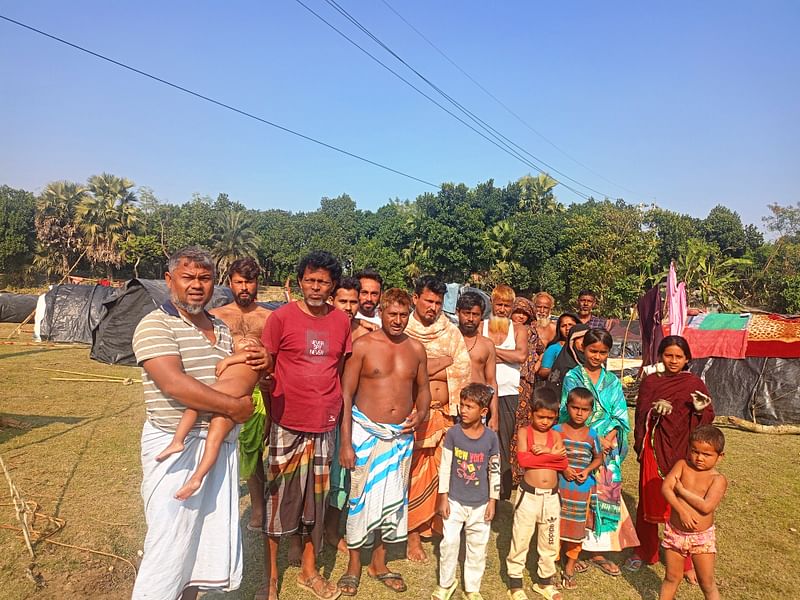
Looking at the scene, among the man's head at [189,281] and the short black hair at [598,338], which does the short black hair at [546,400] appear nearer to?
the short black hair at [598,338]

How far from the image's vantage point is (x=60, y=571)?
11.1 feet

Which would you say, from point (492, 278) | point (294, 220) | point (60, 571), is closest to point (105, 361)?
point (60, 571)

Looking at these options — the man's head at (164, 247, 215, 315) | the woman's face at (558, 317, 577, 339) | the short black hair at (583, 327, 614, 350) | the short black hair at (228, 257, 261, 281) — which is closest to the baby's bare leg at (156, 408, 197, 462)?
the man's head at (164, 247, 215, 315)

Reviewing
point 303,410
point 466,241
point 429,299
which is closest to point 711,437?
point 429,299

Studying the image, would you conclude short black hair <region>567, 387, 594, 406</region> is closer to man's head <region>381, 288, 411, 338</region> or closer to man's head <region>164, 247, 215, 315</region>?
man's head <region>381, 288, 411, 338</region>

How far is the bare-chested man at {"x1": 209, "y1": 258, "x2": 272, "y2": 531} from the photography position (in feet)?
11.2

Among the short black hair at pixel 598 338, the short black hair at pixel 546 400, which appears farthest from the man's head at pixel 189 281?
the short black hair at pixel 598 338

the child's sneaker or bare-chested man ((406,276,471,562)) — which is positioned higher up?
bare-chested man ((406,276,471,562))

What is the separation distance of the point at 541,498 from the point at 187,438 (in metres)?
2.22

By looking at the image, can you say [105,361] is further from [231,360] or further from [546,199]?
[546,199]

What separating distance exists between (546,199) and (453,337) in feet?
112

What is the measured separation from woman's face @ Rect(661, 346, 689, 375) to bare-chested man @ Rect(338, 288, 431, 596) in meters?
1.81

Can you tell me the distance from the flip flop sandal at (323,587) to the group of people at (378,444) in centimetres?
2

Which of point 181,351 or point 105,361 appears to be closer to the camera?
point 181,351
